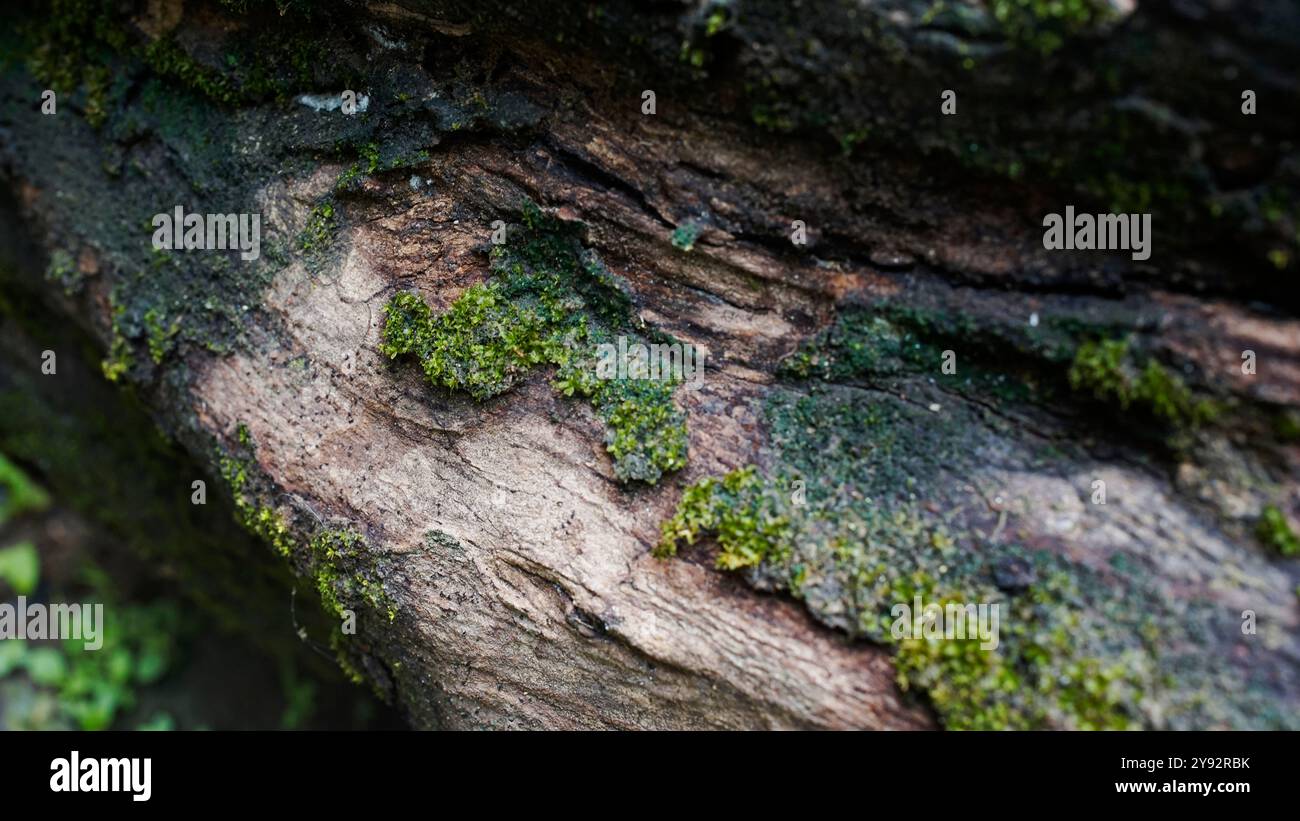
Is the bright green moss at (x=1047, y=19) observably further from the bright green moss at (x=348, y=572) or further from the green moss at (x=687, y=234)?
the bright green moss at (x=348, y=572)

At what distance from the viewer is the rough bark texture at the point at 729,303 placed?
3295mm

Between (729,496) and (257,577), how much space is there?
414cm

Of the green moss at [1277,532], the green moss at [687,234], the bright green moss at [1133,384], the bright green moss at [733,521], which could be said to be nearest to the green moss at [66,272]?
the green moss at [687,234]

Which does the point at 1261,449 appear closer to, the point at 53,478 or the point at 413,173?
the point at 413,173

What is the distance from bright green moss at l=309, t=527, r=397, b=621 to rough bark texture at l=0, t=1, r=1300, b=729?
0.08 feet

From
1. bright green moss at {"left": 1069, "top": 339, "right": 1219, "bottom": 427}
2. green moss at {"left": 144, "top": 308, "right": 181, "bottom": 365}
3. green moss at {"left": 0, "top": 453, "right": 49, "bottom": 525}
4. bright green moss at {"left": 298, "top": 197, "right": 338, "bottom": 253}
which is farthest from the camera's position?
green moss at {"left": 0, "top": 453, "right": 49, "bottom": 525}

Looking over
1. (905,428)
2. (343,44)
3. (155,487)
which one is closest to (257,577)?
(155,487)

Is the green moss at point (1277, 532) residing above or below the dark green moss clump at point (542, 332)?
below

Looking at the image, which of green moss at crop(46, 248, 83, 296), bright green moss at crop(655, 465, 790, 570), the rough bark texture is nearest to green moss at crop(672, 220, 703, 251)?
the rough bark texture

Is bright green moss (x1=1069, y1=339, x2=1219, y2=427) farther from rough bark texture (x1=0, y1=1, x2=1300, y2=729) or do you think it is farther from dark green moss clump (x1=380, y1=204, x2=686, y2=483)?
dark green moss clump (x1=380, y1=204, x2=686, y2=483)

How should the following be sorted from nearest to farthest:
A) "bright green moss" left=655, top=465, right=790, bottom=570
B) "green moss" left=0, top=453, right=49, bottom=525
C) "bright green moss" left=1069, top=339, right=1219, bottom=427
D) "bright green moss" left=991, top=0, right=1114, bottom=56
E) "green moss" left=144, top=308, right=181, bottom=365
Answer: "bright green moss" left=991, top=0, right=1114, bottom=56 < "bright green moss" left=1069, top=339, right=1219, bottom=427 < "bright green moss" left=655, top=465, right=790, bottom=570 < "green moss" left=144, top=308, right=181, bottom=365 < "green moss" left=0, top=453, right=49, bottom=525

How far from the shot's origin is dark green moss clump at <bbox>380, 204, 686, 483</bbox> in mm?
3959

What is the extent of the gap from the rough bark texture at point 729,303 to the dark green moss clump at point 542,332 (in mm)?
100

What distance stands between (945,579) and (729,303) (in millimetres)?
1629
